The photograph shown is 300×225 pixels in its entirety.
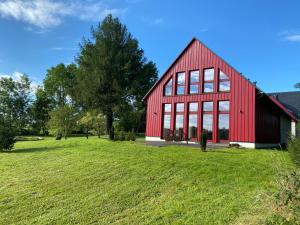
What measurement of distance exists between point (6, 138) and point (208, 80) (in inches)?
564

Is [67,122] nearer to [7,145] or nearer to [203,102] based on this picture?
[7,145]

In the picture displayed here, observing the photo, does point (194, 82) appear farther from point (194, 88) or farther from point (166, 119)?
point (166, 119)

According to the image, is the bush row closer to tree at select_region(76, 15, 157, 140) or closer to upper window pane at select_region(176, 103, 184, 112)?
upper window pane at select_region(176, 103, 184, 112)

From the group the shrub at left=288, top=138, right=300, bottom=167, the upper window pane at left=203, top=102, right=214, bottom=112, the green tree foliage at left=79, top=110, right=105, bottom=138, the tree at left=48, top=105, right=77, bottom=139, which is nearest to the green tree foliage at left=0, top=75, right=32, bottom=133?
the tree at left=48, top=105, right=77, bottom=139

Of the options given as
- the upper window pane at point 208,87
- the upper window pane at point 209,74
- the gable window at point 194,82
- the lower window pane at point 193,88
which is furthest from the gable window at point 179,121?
the upper window pane at point 209,74

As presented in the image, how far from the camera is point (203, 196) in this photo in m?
7.23

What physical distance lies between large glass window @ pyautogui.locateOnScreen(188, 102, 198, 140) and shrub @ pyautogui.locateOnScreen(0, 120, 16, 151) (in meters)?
12.4

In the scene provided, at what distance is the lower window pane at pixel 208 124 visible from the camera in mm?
20531

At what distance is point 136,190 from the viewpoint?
317 inches

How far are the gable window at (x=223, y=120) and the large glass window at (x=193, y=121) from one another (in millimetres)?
1904

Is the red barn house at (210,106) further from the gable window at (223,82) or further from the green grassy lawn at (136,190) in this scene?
the green grassy lawn at (136,190)

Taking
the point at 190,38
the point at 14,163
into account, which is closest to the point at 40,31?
the point at 14,163

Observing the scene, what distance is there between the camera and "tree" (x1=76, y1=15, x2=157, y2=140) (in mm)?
33500

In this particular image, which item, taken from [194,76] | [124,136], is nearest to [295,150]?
[194,76]
